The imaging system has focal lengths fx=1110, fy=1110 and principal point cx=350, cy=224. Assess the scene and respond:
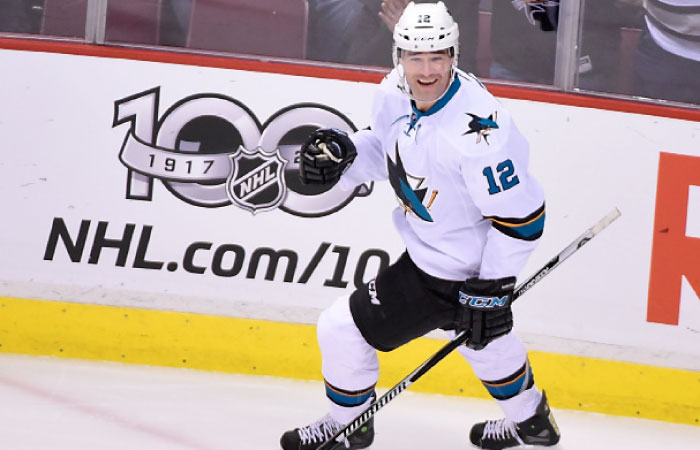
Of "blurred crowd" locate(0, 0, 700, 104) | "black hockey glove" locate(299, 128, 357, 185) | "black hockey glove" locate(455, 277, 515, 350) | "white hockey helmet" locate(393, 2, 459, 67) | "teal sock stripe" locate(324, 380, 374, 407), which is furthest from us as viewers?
"blurred crowd" locate(0, 0, 700, 104)

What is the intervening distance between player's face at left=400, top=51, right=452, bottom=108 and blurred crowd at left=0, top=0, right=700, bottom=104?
1.05 meters

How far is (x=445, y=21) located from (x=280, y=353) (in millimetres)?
1419

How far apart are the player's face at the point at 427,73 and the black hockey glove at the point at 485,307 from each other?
1.49ft

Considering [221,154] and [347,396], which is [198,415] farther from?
[221,154]

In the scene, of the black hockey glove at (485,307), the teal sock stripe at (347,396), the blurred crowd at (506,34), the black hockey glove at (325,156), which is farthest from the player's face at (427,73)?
the blurred crowd at (506,34)

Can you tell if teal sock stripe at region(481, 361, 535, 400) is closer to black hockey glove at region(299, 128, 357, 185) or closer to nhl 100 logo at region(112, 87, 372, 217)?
black hockey glove at region(299, 128, 357, 185)

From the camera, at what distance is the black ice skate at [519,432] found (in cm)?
305

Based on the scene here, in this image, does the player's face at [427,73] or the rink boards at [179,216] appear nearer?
the player's face at [427,73]

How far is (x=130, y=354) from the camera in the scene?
3588 mm

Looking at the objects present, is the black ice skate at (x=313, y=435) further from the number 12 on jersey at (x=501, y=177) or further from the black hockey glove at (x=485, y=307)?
the number 12 on jersey at (x=501, y=177)

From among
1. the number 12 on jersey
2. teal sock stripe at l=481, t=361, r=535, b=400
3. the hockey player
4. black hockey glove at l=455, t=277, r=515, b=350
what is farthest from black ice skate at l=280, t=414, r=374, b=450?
the number 12 on jersey

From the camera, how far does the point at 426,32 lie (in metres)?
2.52

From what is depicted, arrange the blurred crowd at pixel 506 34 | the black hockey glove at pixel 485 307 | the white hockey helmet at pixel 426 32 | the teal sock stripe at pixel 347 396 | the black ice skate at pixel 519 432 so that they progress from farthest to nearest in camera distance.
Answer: the blurred crowd at pixel 506 34
the black ice skate at pixel 519 432
the teal sock stripe at pixel 347 396
the black hockey glove at pixel 485 307
the white hockey helmet at pixel 426 32

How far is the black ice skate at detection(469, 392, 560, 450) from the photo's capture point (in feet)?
10.0
